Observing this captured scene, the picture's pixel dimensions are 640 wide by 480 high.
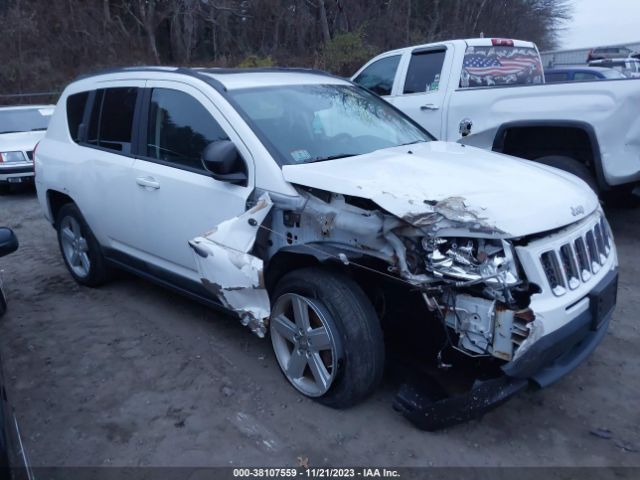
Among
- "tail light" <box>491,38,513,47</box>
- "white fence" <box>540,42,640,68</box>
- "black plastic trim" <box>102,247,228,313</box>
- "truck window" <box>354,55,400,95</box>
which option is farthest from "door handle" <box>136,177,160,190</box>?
"white fence" <box>540,42,640,68</box>

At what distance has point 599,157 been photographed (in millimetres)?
5637

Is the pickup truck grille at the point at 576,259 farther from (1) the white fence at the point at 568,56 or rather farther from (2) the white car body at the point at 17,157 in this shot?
(1) the white fence at the point at 568,56

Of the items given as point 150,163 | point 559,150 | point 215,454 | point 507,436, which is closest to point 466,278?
point 507,436

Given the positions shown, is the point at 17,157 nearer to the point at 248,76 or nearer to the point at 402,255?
the point at 248,76

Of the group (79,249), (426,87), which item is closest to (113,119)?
(79,249)

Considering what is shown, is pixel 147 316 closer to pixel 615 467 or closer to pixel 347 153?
pixel 347 153

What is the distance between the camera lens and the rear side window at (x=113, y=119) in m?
4.48

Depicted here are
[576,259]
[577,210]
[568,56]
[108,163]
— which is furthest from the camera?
[568,56]

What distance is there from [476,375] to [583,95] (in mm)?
3709

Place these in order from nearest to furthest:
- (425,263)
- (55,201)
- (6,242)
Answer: (425,263), (6,242), (55,201)

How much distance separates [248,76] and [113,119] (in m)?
1.25

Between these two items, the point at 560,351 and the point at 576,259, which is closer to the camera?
the point at 560,351

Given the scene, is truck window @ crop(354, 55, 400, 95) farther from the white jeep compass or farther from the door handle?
the door handle

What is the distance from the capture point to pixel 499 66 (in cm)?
721
